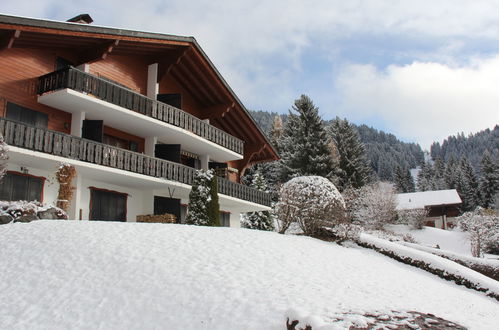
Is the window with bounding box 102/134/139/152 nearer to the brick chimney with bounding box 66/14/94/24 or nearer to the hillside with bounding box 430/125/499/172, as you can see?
the brick chimney with bounding box 66/14/94/24

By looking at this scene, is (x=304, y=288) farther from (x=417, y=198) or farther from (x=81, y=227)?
(x=417, y=198)

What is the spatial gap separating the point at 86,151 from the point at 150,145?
17.2 feet

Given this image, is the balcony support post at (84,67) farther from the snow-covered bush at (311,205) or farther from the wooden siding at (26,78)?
the snow-covered bush at (311,205)

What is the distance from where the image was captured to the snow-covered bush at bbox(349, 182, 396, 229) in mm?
44406

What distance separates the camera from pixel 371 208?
146 feet

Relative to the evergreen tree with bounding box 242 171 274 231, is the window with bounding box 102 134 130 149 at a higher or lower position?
higher

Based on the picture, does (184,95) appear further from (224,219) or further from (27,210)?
(27,210)

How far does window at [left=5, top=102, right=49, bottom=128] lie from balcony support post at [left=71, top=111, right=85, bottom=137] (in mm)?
1140

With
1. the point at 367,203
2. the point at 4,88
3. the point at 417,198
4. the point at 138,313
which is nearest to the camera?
the point at 138,313

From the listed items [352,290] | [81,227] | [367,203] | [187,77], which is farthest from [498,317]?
[367,203]

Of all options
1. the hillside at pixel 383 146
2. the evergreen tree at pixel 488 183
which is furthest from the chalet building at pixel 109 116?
the hillside at pixel 383 146

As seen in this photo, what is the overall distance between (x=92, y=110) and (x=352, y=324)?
15.5m

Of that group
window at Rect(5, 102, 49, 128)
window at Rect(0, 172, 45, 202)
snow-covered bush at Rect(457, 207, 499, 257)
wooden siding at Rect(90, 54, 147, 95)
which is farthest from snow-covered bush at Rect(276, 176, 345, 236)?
snow-covered bush at Rect(457, 207, 499, 257)

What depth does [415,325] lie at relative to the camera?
7.55 metres
